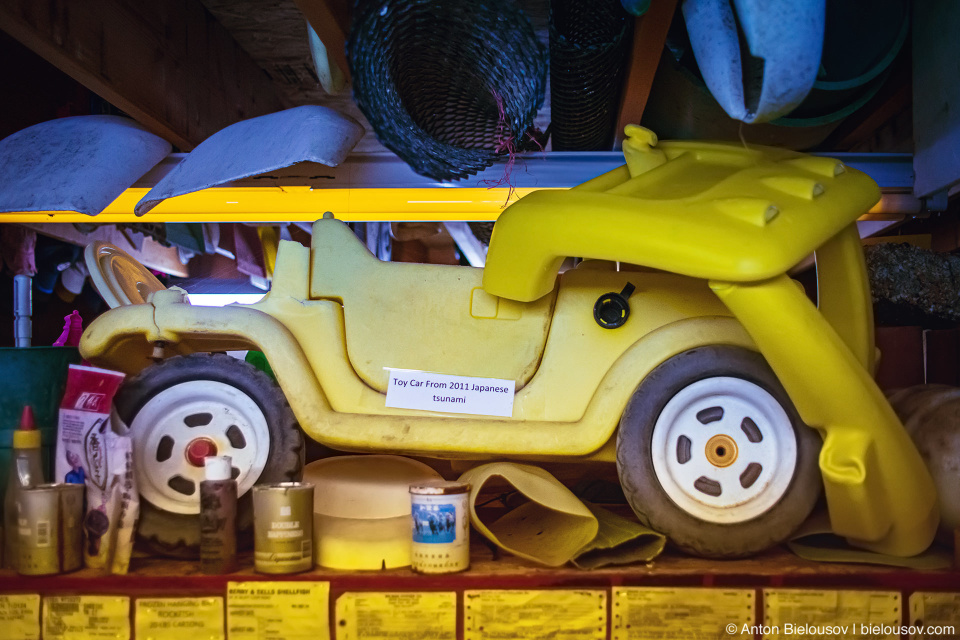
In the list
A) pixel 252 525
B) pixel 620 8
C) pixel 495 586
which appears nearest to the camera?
pixel 495 586

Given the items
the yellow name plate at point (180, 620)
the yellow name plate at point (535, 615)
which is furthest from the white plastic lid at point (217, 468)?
the yellow name plate at point (535, 615)

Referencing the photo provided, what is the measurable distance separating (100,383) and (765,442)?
963 millimetres

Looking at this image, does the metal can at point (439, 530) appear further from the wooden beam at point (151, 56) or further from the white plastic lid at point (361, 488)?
the wooden beam at point (151, 56)

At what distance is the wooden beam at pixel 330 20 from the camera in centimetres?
108

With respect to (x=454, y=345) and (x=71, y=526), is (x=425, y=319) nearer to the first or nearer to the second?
(x=454, y=345)

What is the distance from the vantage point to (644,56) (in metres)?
1.18

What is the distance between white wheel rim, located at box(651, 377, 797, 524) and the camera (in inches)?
39.9

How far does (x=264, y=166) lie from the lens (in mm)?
1133

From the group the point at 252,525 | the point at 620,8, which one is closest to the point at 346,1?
the point at 620,8

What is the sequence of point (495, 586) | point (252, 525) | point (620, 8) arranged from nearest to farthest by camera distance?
point (495, 586)
point (252, 525)
point (620, 8)

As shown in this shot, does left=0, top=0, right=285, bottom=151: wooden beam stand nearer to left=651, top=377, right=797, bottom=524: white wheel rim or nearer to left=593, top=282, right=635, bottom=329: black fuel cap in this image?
left=593, top=282, right=635, bottom=329: black fuel cap

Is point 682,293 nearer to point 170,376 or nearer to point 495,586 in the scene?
point 495,586

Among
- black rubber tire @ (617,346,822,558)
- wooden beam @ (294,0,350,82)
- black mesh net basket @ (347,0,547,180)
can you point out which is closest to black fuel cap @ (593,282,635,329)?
black rubber tire @ (617,346,822,558)

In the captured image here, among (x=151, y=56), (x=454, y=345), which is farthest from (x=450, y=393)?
(x=151, y=56)
